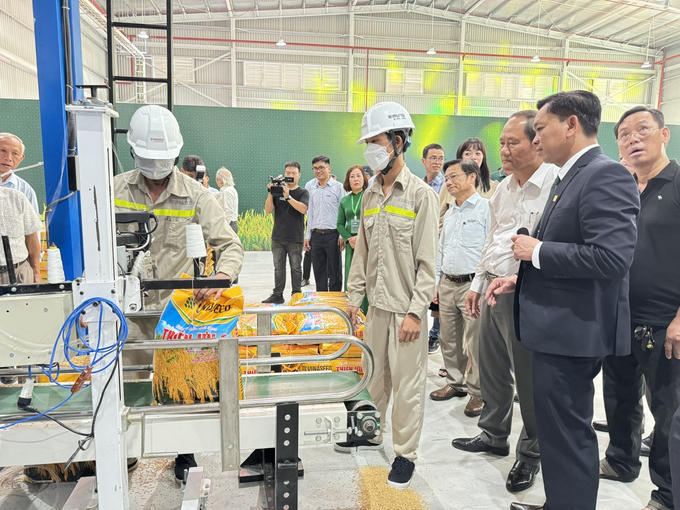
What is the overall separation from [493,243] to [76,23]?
2297 millimetres

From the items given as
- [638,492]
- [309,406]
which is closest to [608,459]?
[638,492]

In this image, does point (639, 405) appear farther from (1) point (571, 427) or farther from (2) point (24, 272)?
(2) point (24, 272)

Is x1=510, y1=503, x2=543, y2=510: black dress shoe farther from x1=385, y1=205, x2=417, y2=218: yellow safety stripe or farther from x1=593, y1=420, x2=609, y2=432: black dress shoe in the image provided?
x1=385, y1=205, x2=417, y2=218: yellow safety stripe

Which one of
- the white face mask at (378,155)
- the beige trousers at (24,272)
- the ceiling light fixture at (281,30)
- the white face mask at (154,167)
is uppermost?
the ceiling light fixture at (281,30)

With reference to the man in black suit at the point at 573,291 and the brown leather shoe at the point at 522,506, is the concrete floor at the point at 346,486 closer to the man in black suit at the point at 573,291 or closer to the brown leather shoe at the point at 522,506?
the brown leather shoe at the point at 522,506

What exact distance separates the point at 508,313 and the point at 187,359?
156cm

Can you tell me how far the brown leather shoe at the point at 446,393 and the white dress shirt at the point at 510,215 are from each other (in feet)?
3.33

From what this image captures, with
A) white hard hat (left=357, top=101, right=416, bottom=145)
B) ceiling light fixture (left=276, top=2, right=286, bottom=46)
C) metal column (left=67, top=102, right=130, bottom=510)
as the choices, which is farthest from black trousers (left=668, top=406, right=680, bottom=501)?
ceiling light fixture (left=276, top=2, right=286, bottom=46)

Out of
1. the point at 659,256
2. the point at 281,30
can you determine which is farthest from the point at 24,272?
the point at 281,30

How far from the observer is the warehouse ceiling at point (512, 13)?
12.0 m

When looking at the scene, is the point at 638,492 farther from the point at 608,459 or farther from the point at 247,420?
the point at 247,420

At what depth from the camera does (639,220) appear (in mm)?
2160

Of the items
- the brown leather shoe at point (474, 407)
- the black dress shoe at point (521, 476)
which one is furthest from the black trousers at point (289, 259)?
the black dress shoe at point (521, 476)

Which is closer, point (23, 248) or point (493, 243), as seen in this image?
point (493, 243)
